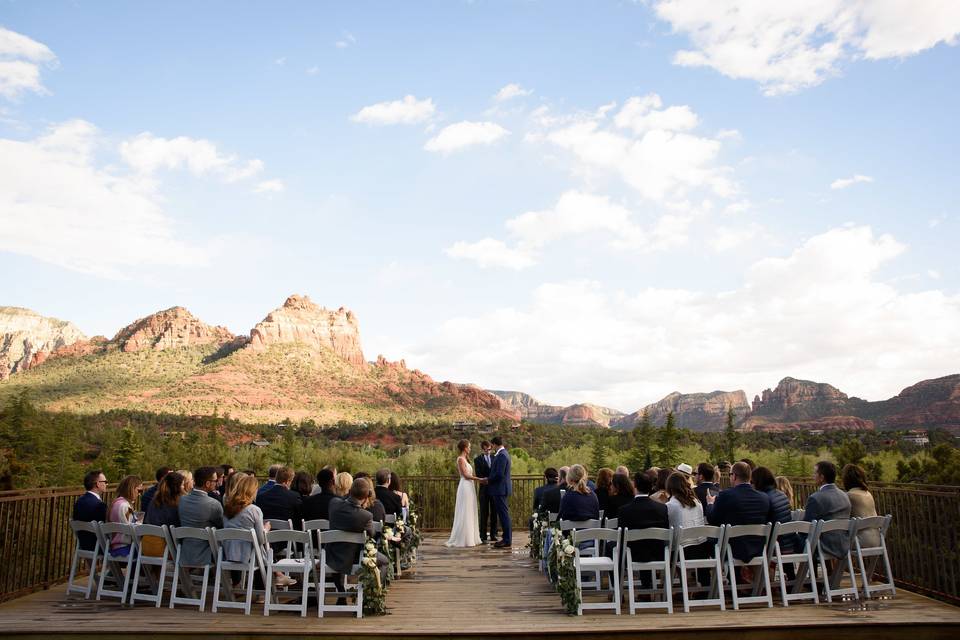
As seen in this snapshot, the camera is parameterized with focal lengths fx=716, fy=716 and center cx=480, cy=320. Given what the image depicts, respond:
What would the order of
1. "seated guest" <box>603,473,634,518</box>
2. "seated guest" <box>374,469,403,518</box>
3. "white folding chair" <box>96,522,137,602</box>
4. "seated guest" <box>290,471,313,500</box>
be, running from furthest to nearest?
"seated guest" <box>374,469,403,518</box> → "seated guest" <box>290,471,313,500</box> → "seated guest" <box>603,473,634,518</box> → "white folding chair" <box>96,522,137,602</box>

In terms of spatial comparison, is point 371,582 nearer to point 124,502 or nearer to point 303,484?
point 303,484

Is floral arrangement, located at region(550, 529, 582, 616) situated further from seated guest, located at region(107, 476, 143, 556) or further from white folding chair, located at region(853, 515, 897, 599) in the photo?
seated guest, located at region(107, 476, 143, 556)

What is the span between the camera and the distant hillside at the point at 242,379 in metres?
61.2

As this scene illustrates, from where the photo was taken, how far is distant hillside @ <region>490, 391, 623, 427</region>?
130500mm

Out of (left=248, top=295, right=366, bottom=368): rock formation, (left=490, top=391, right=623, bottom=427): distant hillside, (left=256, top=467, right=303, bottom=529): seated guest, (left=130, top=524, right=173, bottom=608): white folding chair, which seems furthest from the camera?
(left=490, top=391, right=623, bottom=427): distant hillside

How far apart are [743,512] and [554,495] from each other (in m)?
2.91

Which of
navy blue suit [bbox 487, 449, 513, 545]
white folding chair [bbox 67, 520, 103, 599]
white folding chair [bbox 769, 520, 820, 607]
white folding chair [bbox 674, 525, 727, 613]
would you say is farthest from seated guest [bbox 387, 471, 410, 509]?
white folding chair [bbox 769, 520, 820, 607]

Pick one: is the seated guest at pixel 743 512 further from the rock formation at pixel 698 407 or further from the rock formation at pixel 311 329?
the rock formation at pixel 698 407

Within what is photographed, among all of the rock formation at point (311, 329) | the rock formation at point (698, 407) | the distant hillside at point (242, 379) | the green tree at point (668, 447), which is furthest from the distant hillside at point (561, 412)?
the green tree at point (668, 447)

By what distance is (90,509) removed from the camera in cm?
794

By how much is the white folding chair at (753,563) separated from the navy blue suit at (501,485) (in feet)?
17.1

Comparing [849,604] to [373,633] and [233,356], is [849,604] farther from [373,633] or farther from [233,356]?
[233,356]

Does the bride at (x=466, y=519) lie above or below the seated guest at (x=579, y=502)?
below

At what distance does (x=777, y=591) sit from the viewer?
25.8 ft
